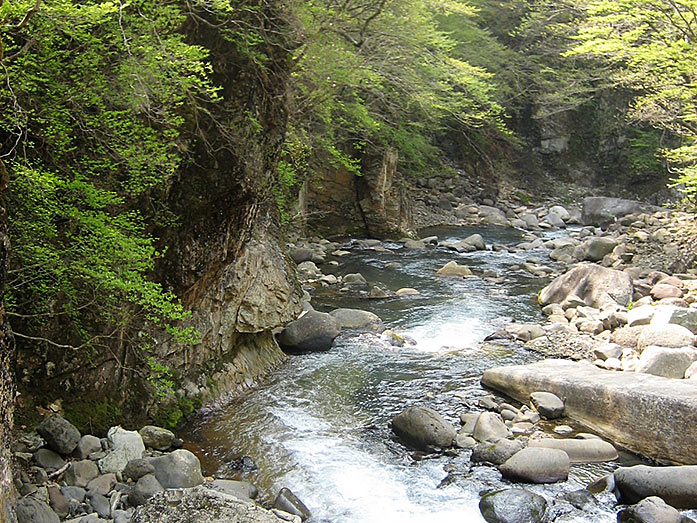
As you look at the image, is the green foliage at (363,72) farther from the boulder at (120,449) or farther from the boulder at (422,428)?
the boulder at (120,449)

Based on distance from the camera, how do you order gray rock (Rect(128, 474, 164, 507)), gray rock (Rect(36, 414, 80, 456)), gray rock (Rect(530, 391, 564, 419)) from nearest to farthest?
gray rock (Rect(128, 474, 164, 507)) < gray rock (Rect(36, 414, 80, 456)) < gray rock (Rect(530, 391, 564, 419))

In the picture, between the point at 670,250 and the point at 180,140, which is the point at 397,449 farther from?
the point at 670,250

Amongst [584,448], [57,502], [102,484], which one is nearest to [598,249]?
[584,448]

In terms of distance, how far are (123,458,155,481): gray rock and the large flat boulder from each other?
4488 millimetres

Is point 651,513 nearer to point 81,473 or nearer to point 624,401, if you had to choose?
point 624,401

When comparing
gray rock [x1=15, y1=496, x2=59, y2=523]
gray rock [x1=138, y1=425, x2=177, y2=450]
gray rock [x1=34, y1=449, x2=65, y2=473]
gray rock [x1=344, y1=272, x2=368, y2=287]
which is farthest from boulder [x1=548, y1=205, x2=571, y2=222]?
gray rock [x1=15, y1=496, x2=59, y2=523]

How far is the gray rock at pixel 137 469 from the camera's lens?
535 centimetres

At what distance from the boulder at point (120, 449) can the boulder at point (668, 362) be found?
602cm

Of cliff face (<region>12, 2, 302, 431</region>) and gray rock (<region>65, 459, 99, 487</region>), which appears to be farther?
cliff face (<region>12, 2, 302, 431</region>)

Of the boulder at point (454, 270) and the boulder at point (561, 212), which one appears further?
the boulder at point (561, 212)

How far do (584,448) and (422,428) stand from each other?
1.61 metres

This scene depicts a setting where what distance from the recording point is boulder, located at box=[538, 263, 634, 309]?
1198 centimetres

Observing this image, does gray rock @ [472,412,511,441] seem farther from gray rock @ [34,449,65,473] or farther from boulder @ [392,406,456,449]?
gray rock @ [34,449,65,473]

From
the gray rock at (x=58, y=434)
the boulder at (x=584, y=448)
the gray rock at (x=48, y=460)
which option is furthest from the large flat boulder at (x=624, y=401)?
the gray rock at (x=48, y=460)
